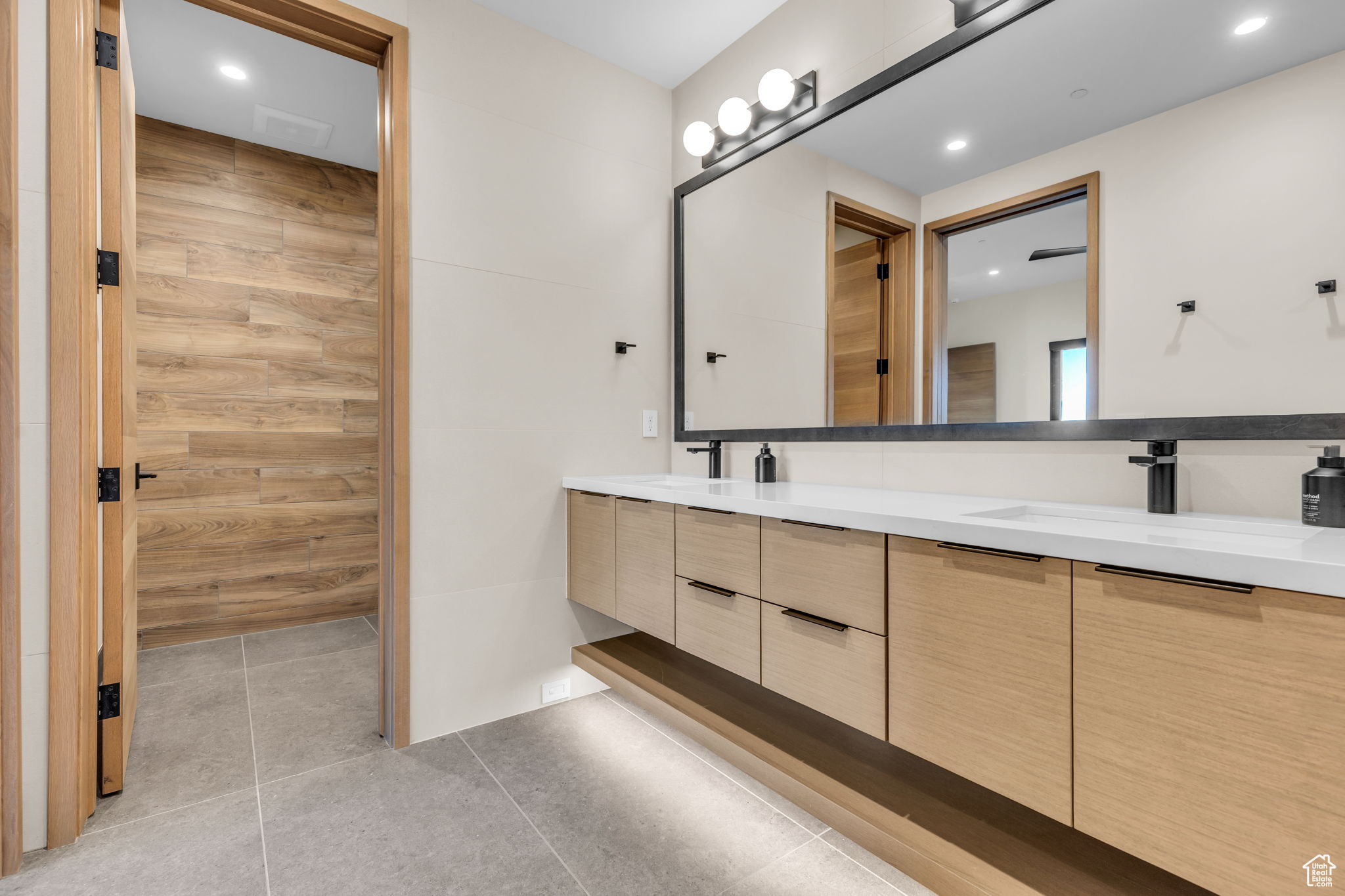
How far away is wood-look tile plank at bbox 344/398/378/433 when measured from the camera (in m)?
3.32

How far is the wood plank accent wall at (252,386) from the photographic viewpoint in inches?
112

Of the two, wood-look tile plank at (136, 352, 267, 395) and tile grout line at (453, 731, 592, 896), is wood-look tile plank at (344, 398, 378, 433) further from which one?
tile grout line at (453, 731, 592, 896)

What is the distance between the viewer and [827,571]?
133 cm

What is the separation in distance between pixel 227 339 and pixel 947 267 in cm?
325

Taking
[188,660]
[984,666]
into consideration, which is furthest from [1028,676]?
[188,660]

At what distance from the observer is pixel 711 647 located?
1660mm

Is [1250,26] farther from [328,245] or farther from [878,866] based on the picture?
[328,245]

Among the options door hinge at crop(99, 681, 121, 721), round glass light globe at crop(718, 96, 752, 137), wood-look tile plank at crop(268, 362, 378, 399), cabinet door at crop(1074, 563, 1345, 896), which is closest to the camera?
cabinet door at crop(1074, 563, 1345, 896)

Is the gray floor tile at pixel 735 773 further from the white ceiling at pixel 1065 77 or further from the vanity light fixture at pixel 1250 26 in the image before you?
the vanity light fixture at pixel 1250 26

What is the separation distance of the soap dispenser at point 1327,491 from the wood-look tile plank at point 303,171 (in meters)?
3.81

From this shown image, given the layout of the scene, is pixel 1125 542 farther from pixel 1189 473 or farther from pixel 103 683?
pixel 103 683

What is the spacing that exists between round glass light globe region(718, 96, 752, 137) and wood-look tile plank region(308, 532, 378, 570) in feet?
9.02

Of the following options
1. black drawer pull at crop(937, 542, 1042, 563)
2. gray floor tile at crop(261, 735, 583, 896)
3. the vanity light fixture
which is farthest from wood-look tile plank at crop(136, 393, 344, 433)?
the vanity light fixture

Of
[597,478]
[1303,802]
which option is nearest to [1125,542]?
[1303,802]
